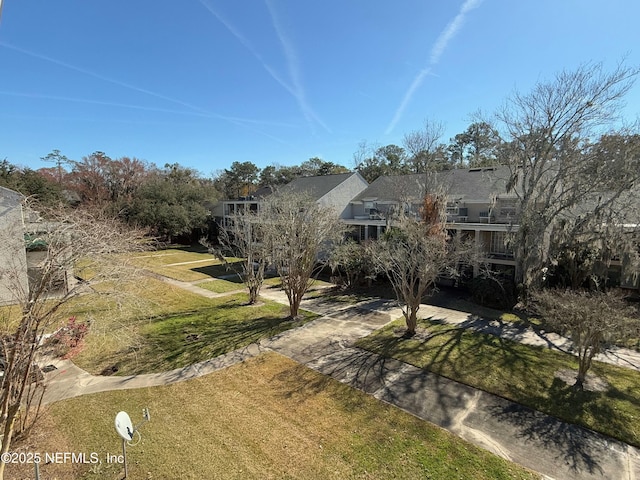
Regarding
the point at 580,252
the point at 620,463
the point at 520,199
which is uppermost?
the point at 520,199

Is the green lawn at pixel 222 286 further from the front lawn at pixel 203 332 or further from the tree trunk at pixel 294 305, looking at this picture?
the tree trunk at pixel 294 305

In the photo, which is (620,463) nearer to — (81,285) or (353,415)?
(353,415)

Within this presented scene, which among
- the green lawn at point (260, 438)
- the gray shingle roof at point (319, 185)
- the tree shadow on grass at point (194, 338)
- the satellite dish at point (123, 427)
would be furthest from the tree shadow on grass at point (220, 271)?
the satellite dish at point (123, 427)

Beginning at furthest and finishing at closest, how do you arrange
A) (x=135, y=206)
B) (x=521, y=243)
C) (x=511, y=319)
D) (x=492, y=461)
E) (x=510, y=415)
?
(x=135, y=206) < (x=521, y=243) < (x=511, y=319) < (x=510, y=415) < (x=492, y=461)

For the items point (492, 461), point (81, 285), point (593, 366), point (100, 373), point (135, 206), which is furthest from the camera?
point (135, 206)

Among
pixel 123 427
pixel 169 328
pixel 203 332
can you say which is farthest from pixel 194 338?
pixel 123 427

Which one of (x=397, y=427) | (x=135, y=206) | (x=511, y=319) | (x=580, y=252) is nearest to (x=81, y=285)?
(x=397, y=427)
